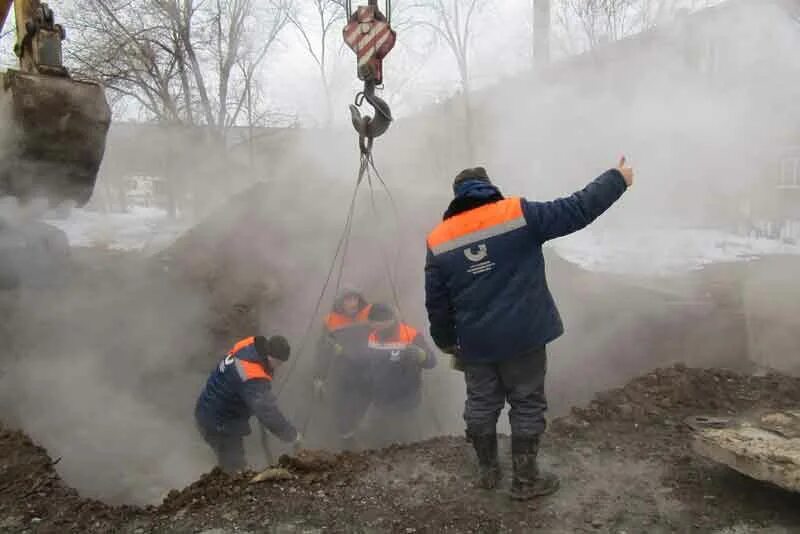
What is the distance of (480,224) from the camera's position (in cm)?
268

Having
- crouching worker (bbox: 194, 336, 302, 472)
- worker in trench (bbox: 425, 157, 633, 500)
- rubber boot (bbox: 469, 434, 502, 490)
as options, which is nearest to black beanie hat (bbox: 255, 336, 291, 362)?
crouching worker (bbox: 194, 336, 302, 472)

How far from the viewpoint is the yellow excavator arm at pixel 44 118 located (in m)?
4.19

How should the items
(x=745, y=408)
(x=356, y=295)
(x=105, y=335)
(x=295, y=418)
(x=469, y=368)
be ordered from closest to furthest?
1. (x=469, y=368)
2. (x=745, y=408)
3. (x=356, y=295)
4. (x=295, y=418)
5. (x=105, y=335)

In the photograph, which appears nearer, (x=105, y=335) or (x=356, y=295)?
(x=356, y=295)

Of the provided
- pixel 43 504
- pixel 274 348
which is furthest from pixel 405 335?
pixel 43 504

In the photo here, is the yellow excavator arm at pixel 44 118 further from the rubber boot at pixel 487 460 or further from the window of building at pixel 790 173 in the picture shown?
the window of building at pixel 790 173

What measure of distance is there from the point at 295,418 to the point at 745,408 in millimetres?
4148

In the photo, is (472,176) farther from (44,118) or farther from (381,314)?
(44,118)

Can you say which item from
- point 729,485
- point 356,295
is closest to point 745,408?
point 729,485

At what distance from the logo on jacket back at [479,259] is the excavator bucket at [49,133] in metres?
3.17

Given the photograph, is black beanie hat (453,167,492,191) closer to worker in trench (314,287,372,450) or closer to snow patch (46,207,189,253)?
worker in trench (314,287,372,450)

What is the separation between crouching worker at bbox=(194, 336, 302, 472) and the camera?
4.07m

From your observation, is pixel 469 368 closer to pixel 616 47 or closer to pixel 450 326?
pixel 450 326

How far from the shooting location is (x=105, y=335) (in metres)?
7.26
